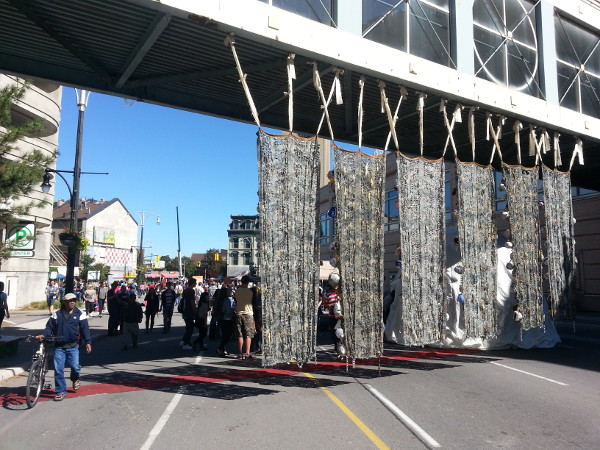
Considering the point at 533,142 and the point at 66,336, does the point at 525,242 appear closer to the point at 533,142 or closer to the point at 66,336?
the point at 533,142

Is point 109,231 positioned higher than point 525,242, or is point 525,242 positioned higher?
point 109,231

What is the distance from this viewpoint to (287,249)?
7.84m

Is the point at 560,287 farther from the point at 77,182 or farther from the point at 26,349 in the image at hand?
the point at 77,182

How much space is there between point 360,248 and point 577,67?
10.2 meters

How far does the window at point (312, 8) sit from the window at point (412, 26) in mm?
879

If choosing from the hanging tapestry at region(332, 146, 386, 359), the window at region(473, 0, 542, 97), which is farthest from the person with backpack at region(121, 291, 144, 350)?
the window at region(473, 0, 542, 97)

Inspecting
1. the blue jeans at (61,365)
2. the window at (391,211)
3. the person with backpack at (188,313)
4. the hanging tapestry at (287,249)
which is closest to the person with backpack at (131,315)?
the person with backpack at (188,313)

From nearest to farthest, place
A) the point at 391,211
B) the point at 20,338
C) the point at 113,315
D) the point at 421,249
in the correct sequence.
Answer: the point at 421,249
the point at 20,338
the point at 113,315
the point at 391,211

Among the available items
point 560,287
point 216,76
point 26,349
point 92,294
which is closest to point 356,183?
point 216,76

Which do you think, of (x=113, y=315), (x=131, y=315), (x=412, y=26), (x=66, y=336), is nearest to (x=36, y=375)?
(x=66, y=336)

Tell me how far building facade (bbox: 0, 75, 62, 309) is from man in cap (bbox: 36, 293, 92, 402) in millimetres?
17140

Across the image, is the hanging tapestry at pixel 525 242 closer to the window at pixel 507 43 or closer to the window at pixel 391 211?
the window at pixel 507 43

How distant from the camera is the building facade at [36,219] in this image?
22.6 metres

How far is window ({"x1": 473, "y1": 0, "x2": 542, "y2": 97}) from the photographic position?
37.1ft
